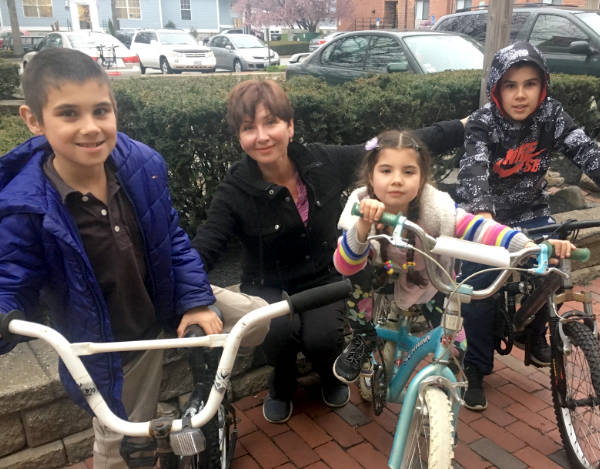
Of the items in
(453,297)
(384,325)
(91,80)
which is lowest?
(384,325)

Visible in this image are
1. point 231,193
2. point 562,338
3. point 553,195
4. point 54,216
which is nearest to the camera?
point 54,216

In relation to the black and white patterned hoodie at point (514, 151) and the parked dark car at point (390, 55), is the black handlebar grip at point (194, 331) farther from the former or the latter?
the parked dark car at point (390, 55)

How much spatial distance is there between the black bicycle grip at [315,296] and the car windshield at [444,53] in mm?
5762

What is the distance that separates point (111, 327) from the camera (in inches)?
81.4

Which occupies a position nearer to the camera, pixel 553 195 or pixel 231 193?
pixel 231 193

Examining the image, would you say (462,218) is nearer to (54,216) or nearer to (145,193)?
(145,193)

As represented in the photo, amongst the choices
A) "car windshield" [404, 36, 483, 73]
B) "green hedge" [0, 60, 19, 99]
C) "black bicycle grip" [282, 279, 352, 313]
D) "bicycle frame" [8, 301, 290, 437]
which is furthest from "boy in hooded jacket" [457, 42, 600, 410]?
"green hedge" [0, 60, 19, 99]

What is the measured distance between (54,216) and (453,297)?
1342mm

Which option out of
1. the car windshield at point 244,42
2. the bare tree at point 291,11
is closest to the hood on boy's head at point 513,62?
the car windshield at point 244,42

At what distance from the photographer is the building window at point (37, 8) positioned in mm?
42531

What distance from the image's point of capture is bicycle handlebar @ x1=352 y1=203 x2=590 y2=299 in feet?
5.86

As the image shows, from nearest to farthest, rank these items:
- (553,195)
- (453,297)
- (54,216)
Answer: (54,216) < (453,297) < (553,195)

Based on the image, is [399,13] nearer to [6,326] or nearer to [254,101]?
[254,101]

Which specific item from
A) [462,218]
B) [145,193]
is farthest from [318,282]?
[145,193]
